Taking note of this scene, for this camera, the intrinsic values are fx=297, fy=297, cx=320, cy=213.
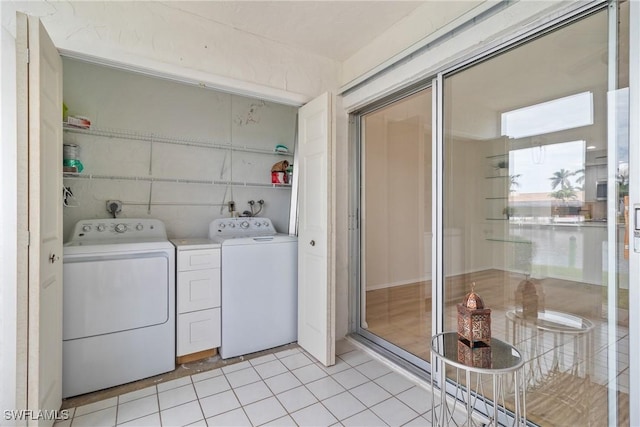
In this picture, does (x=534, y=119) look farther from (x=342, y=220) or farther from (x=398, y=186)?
(x=398, y=186)

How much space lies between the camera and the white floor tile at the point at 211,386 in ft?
6.47

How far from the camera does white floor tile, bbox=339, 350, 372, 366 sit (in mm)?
2385

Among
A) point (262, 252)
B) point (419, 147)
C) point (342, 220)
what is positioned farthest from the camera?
point (419, 147)

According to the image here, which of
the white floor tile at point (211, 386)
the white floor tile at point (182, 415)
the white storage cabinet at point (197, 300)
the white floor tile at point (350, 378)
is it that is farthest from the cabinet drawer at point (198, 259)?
Result: the white floor tile at point (350, 378)

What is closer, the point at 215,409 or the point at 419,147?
the point at 215,409

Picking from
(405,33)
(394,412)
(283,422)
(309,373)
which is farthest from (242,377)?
(405,33)

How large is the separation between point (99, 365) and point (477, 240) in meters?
2.61

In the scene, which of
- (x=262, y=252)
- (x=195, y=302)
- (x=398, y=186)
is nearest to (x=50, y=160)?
(x=195, y=302)

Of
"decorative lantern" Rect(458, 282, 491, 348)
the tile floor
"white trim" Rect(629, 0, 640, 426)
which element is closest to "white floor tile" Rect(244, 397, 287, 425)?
the tile floor

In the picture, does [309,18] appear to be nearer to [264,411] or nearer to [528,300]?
[528,300]

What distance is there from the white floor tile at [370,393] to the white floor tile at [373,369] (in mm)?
118

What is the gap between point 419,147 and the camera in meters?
3.16

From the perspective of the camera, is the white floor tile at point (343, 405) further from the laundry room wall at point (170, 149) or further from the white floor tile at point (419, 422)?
the laundry room wall at point (170, 149)

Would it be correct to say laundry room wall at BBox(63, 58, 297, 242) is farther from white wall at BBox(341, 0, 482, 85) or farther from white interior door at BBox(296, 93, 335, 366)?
white wall at BBox(341, 0, 482, 85)
